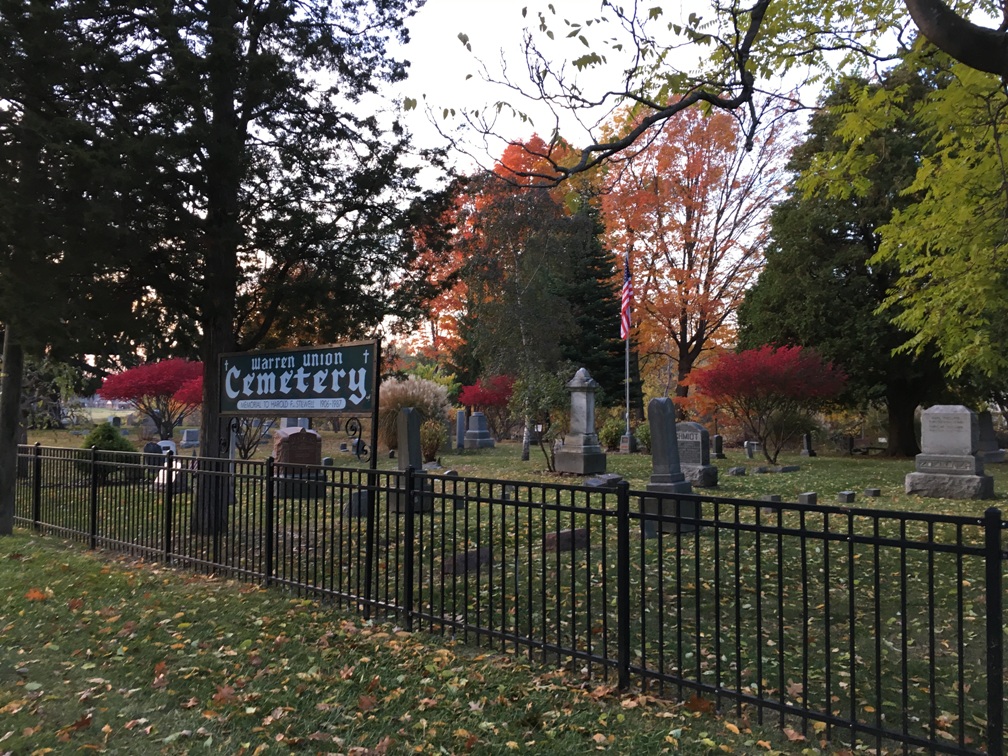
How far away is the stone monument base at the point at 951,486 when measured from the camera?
13.4 meters

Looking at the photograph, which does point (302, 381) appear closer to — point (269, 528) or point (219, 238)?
point (269, 528)

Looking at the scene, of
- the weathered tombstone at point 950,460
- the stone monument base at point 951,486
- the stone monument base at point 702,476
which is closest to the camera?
the stone monument base at point 951,486

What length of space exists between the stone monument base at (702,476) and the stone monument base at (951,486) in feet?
12.5

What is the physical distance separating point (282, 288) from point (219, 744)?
6.82m

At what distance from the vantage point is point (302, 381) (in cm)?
780

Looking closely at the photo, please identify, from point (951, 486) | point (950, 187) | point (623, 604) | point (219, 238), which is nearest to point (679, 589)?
point (623, 604)

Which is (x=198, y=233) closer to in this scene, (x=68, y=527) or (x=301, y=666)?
(x=68, y=527)

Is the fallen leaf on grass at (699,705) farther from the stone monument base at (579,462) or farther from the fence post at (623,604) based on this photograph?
the stone monument base at (579,462)

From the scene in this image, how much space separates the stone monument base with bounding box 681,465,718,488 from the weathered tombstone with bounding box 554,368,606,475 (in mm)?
2783

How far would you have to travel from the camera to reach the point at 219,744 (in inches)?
140

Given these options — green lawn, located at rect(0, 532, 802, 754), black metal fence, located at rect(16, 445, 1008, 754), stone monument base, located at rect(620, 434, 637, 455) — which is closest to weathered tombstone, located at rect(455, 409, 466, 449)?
stone monument base, located at rect(620, 434, 637, 455)

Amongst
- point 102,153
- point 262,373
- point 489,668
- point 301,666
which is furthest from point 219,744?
point 102,153

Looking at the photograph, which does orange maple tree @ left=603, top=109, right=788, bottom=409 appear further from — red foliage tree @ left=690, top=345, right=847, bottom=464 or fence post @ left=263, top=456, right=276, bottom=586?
fence post @ left=263, top=456, right=276, bottom=586

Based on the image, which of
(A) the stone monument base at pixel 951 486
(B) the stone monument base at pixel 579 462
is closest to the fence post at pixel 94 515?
(B) the stone monument base at pixel 579 462
